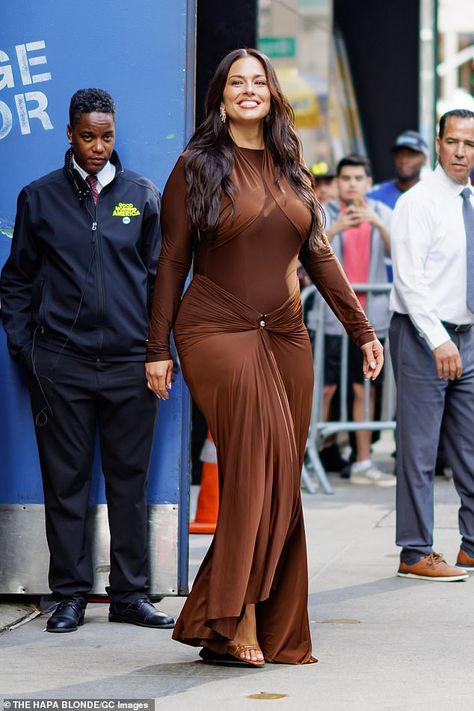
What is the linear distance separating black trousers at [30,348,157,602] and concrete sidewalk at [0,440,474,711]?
254mm

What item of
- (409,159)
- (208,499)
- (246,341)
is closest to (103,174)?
(246,341)

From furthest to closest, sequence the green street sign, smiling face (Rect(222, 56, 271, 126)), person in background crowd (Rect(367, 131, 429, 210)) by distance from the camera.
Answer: the green street sign < person in background crowd (Rect(367, 131, 429, 210)) < smiling face (Rect(222, 56, 271, 126))

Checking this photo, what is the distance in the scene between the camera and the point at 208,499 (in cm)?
854

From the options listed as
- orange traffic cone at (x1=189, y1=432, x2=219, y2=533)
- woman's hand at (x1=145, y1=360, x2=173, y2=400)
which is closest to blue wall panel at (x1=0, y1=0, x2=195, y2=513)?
woman's hand at (x1=145, y1=360, x2=173, y2=400)

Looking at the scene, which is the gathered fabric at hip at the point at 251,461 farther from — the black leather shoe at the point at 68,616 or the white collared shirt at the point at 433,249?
the white collared shirt at the point at 433,249

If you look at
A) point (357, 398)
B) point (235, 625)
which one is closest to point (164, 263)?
point (235, 625)

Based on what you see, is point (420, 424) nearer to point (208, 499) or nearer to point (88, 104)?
point (208, 499)

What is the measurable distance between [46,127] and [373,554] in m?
2.89

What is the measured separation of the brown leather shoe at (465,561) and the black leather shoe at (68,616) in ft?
6.80

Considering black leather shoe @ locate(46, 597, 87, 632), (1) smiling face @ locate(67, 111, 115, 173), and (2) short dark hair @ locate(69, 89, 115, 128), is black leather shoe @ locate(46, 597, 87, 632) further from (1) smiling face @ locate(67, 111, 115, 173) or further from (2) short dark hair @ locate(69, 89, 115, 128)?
(2) short dark hair @ locate(69, 89, 115, 128)

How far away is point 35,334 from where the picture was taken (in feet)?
20.2

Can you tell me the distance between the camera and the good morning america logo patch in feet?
20.0

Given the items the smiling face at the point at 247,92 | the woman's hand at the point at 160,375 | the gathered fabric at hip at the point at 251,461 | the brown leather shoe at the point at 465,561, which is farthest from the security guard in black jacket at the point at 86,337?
the brown leather shoe at the point at 465,561

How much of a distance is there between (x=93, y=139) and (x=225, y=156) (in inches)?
30.4
